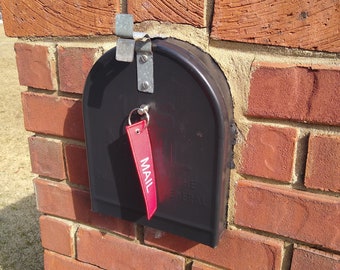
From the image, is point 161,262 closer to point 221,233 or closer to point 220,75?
point 221,233

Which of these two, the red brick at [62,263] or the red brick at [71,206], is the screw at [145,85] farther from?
the red brick at [62,263]

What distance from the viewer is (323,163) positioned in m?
0.68

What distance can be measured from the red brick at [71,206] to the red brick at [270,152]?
34 cm

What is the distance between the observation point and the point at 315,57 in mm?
645

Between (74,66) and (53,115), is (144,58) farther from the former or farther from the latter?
(53,115)

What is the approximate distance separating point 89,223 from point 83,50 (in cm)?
42

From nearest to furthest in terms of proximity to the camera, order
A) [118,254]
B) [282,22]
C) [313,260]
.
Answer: [282,22] < [313,260] < [118,254]

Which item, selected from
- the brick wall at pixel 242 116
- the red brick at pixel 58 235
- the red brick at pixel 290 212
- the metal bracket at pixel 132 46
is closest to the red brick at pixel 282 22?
the brick wall at pixel 242 116

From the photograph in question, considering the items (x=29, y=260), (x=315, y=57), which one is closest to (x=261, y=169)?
(x=315, y=57)

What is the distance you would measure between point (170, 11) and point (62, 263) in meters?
0.71

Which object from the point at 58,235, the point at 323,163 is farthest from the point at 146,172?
the point at 58,235

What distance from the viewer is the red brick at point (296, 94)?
640mm

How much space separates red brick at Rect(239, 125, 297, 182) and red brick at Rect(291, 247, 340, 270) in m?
0.15

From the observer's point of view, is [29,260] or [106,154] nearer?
[106,154]
